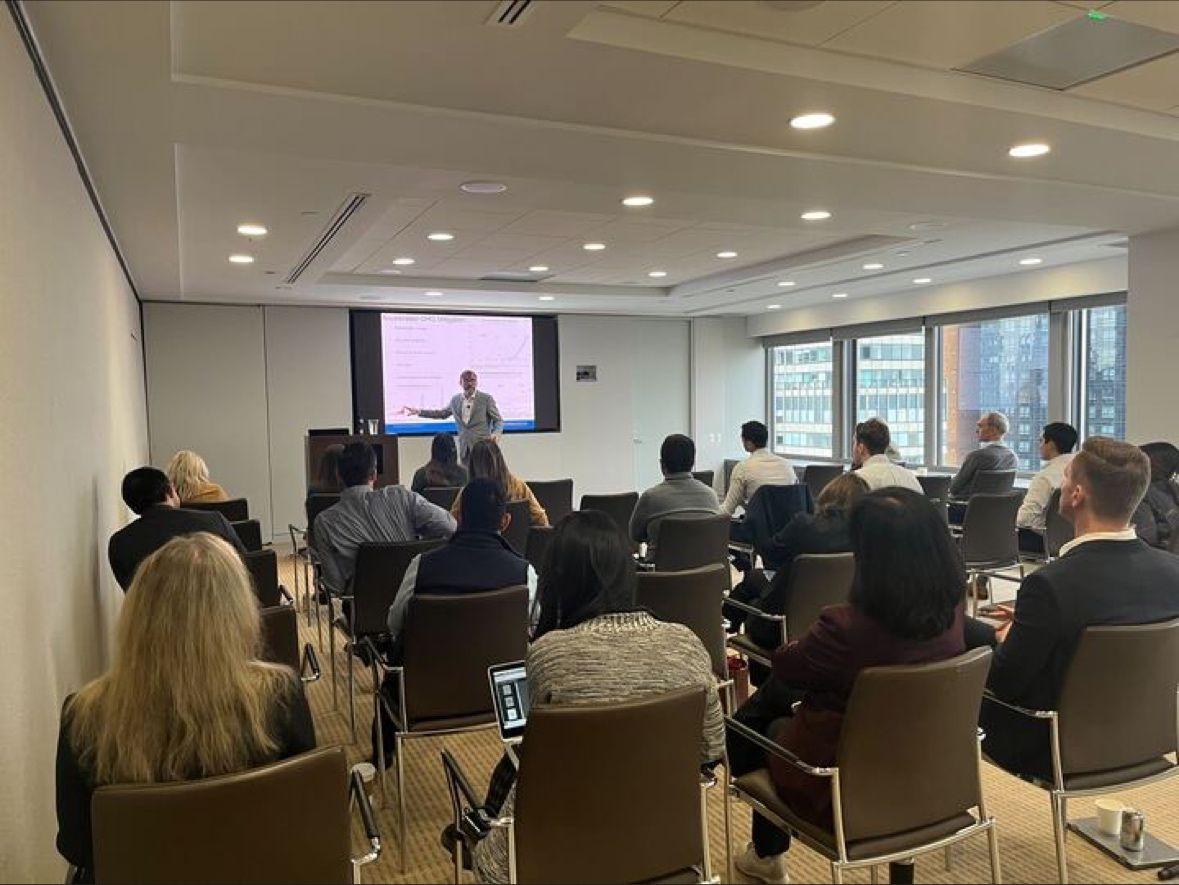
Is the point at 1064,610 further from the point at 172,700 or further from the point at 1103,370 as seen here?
the point at 1103,370

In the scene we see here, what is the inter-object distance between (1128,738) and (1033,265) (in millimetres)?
6394

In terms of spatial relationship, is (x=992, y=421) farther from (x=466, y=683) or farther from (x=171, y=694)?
(x=171, y=694)

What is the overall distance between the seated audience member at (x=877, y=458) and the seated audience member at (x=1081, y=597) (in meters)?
1.77

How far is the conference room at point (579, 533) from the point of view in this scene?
1.75 m

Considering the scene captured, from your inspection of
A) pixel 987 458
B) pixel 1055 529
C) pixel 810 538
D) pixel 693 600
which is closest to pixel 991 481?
pixel 987 458

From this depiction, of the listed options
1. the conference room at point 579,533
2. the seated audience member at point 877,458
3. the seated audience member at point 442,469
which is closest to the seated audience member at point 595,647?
the conference room at point 579,533

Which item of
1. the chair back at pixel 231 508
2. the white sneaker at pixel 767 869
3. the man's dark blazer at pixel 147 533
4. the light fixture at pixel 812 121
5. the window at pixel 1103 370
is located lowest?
the white sneaker at pixel 767 869

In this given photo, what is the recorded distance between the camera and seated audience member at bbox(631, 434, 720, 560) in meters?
4.66

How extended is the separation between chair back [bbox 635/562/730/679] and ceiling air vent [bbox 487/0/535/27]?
187 cm

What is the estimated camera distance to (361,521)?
162 inches

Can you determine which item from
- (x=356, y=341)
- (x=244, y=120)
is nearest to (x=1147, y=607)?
(x=244, y=120)

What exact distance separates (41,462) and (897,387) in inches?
367

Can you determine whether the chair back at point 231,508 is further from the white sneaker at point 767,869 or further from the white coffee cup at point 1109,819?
the white coffee cup at point 1109,819

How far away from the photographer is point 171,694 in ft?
5.18
